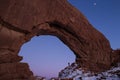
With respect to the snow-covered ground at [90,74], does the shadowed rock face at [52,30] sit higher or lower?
higher

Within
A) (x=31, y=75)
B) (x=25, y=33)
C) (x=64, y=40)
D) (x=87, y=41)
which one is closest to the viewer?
A: (x=31, y=75)

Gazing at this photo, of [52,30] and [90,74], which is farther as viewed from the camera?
[90,74]

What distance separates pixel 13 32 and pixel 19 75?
2871 mm

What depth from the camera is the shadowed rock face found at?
14.4 meters

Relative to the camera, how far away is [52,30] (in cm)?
1978

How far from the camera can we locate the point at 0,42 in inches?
555

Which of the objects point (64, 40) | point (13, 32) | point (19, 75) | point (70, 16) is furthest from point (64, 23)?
point (19, 75)

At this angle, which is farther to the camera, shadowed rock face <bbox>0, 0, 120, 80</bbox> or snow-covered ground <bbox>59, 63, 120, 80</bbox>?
snow-covered ground <bbox>59, 63, 120, 80</bbox>

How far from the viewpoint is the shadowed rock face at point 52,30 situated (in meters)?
14.4

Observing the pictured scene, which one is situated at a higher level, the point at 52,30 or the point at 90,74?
the point at 52,30

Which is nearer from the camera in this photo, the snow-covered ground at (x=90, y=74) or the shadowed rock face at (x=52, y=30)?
the shadowed rock face at (x=52, y=30)

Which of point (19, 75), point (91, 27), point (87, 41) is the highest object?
point (91, 27)

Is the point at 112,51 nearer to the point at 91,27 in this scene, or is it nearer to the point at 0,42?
the point at 91,27

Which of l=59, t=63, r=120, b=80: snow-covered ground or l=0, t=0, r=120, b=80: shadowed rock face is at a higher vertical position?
l=0, t=0, r=120, b=80: shadowed rock face
